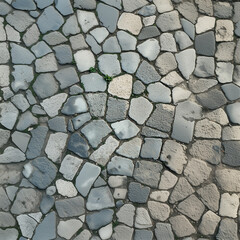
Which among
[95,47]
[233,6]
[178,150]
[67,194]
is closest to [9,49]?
[95,47]

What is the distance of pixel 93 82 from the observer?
4125 mm

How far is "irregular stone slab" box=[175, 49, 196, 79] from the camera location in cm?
422

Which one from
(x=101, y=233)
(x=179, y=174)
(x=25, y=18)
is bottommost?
(x=101, y=233)

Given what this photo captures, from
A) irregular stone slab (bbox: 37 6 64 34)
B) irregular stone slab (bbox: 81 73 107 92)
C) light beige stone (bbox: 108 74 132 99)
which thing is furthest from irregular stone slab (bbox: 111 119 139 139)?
irregular stone slab (bbox: 37 6 64 34)

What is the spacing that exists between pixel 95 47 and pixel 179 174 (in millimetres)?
1530

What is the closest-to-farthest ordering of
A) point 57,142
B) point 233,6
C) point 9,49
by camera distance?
point 57,142 < point 9,49 < point 233,6

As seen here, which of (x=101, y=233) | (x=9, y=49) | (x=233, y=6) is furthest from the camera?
(x=233, y=6)

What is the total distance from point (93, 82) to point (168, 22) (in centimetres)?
105

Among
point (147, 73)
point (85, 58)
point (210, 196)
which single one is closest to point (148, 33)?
point (147, 73)

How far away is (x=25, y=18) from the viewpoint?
14.2 ft

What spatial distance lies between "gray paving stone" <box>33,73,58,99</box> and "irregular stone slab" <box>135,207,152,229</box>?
1.40 metres

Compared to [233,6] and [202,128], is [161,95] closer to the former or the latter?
[202,128]

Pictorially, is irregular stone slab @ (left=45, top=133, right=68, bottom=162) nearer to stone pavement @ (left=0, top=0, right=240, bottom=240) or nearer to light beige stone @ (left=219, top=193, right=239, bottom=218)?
Answer: stone pavement @ (left=0, top=0, right=240, bottom=240)

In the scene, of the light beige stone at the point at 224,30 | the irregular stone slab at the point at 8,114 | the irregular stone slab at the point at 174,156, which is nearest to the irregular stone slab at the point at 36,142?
the irregular stone slab at the point at 8,114
